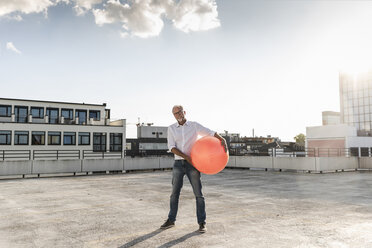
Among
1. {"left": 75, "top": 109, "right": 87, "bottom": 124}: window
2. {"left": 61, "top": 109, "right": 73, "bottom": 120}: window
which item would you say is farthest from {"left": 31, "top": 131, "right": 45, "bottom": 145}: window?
{"left": 75, "top": 109, "right": 87, "bottom": 124}: window

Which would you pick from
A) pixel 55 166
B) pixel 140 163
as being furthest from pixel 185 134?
pixel 140 163

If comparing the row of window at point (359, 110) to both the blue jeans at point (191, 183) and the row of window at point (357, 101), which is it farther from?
the blue jeans at point (191, 183)

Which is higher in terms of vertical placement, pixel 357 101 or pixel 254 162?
pixel 357 101

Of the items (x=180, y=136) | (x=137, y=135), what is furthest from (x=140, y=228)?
(x=137, y=135)

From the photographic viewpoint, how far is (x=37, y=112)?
3434 centimetres

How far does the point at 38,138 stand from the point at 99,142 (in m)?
6.12

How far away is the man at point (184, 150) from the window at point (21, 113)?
106ft

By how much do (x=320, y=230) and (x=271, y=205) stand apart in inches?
102

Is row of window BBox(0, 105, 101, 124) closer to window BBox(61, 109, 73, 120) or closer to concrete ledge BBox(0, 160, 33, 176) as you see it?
window BBox(61, 109, 73, 120)

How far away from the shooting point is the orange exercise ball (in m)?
5.10

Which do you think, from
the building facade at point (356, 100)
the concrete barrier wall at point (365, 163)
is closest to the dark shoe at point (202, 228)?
the concrete barrier wall at point (365, 163)

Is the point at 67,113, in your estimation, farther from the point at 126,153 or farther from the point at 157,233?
the point at 157,233

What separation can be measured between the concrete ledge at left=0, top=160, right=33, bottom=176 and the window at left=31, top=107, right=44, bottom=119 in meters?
Result: 16.3

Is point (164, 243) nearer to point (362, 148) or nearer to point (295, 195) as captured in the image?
point (295, 195)
